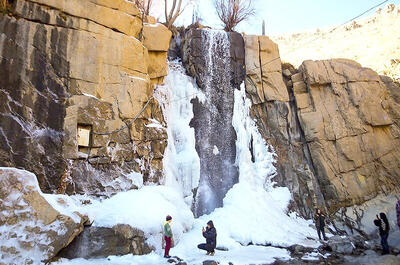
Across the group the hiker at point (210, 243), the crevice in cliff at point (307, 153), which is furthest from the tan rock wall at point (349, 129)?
the hiker at point (210, 243)

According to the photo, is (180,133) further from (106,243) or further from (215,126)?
(106,243)

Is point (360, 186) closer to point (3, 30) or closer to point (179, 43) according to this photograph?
point (179, 43)

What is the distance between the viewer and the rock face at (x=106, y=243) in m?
7.72

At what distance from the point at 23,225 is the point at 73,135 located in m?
3.38

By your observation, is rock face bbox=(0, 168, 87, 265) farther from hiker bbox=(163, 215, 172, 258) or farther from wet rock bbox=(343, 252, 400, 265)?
wet rock bbox=(343, 252, 400, 265)

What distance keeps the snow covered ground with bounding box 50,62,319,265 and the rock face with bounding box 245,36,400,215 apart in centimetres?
99

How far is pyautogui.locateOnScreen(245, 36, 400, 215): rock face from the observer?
1488 cm

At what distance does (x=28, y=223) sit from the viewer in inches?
278

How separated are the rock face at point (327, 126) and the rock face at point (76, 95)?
6834 millimetres

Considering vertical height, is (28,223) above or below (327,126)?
below

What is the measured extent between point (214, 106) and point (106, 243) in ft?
29.8

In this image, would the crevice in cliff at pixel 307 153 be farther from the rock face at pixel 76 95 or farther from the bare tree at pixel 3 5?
the bare tree at pixel 3 5

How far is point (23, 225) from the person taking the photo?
23.0 feet

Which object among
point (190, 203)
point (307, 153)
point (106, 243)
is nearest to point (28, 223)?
point (106, 243)
